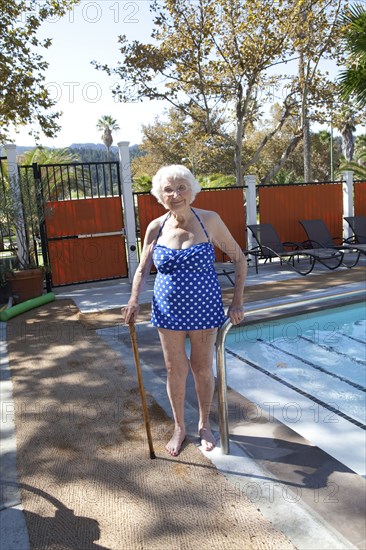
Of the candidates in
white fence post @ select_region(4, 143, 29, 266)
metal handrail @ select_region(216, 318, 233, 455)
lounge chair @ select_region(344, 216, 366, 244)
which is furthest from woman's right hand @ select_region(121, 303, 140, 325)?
lounge chair @ select_region(344, 216, 366, 244)

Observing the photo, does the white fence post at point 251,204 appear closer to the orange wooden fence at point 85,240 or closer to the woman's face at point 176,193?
the orange wooden fence at point 85,240

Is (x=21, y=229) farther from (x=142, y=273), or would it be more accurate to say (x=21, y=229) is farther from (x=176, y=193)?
(x=176, y=193)

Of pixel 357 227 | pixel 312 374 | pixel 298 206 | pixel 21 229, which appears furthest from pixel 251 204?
pixel 312 374

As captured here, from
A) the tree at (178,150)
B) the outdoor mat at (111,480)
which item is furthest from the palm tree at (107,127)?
the outdoor mat at (111,480)

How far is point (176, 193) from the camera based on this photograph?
101 inches

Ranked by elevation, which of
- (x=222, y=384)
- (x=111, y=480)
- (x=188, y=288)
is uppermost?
(x=188, y=288)

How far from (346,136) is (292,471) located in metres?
32.6

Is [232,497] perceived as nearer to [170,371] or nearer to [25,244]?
[170,371]

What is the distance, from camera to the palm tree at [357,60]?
9766mm

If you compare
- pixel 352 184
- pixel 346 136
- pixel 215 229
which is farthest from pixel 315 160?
pixel 215 229

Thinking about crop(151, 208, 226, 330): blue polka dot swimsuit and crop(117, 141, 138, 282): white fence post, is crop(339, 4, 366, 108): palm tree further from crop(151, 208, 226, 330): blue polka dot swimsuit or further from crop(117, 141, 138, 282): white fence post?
crop(151, 208, 226, 330): blue polka dot swimsuit

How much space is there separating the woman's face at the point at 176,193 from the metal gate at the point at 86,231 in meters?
6.11

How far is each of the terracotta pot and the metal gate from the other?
0.93m

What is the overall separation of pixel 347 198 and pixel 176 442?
1058 cm
